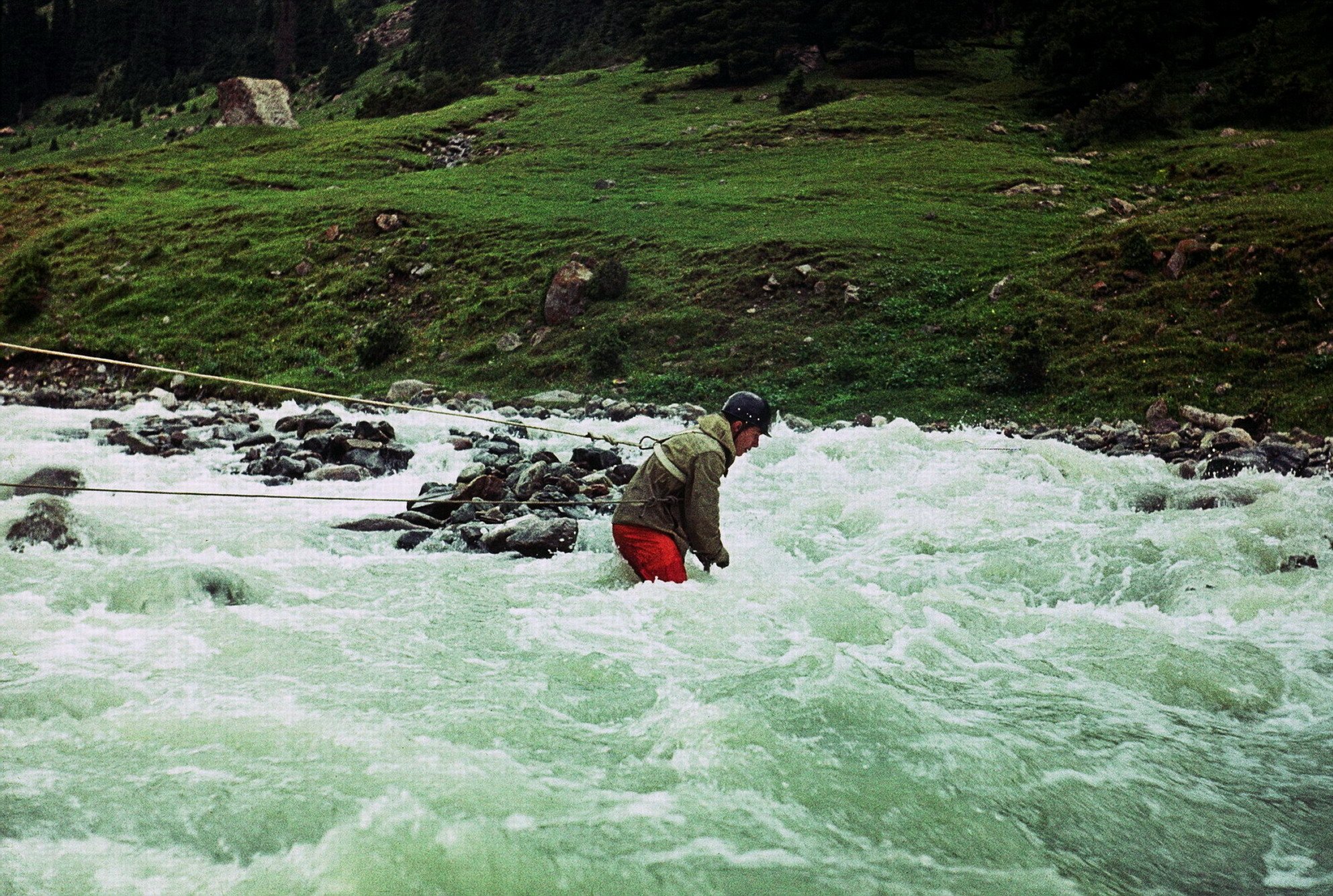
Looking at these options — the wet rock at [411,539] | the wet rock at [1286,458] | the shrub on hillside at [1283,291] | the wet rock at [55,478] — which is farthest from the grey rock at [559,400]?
the shrub on hillside at [1283,291]

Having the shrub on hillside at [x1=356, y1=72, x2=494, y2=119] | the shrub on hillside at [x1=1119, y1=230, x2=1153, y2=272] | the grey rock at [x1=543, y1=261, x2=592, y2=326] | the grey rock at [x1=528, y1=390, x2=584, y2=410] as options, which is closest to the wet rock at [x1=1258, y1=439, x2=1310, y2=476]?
the shrub on hillside at [x1=1119, y1=230, x2=1153, y2=272]

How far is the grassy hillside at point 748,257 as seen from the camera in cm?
1761

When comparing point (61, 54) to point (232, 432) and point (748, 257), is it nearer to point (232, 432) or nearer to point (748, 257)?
point (748, 257)

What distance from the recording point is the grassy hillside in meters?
17.6

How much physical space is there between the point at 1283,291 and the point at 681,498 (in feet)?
47.8

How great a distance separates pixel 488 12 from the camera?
83.8m

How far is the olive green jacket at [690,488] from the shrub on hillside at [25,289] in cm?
2964

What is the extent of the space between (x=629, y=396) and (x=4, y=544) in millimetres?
12759

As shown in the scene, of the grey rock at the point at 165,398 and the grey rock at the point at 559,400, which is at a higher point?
the grey rock at the point at 165,398

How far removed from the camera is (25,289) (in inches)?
1137

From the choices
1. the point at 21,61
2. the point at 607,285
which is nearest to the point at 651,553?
the point at 607,285

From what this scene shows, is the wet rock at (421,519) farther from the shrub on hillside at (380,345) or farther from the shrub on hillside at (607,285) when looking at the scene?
the shrub on hillside at (380,345)

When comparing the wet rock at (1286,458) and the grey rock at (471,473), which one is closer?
the grey rock at (471,473)

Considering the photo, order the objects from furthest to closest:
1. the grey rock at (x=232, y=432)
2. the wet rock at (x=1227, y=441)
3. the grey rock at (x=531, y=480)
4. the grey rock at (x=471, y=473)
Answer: the grey rock at (x=232, y=432) < the wet rock at (x=1227, y=441) < the grey rock at (x=471, y=473) < the grey rock at (x=531, y=480)
